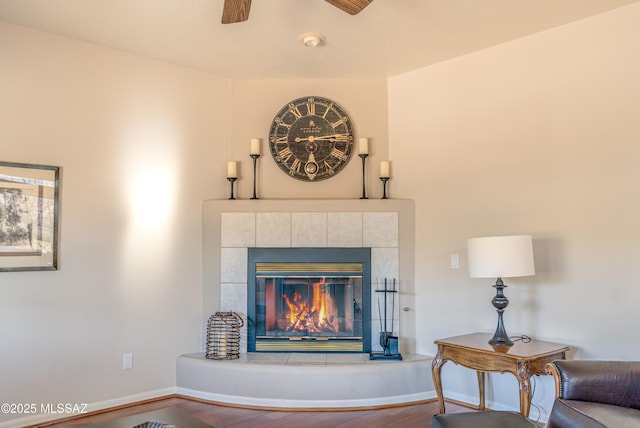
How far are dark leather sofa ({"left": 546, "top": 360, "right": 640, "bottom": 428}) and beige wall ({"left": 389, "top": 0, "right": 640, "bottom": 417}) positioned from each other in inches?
31.6

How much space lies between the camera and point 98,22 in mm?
3107

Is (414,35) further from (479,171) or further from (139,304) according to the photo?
(139,304)

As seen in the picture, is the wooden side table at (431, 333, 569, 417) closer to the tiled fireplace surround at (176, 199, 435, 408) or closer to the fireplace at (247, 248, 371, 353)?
the tiled fireplace surround at (176, 199, 435, 408)

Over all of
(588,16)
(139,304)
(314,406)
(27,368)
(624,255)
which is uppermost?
(588,16)

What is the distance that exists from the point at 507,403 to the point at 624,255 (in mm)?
1266

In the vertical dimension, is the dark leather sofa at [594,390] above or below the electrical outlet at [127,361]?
above

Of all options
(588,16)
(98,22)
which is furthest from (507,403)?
(98,22)

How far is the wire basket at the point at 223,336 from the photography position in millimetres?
3660

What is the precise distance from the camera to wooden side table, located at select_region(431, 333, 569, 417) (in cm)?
258

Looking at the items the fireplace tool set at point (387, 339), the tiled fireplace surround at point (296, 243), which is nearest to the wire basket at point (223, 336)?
the tiled fireplace surround at point (296, 243)

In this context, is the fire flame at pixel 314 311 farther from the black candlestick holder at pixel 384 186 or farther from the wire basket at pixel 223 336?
the black candlestick holder at pixel 384 186

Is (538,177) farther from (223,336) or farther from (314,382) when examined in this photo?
(223,336)

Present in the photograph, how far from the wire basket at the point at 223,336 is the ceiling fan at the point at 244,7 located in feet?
7.40

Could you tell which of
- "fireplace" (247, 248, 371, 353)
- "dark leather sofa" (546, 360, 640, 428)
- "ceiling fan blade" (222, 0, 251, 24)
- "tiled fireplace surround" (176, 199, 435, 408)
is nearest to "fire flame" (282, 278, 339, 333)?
"fireplace" (247, 248, 371, 353)
